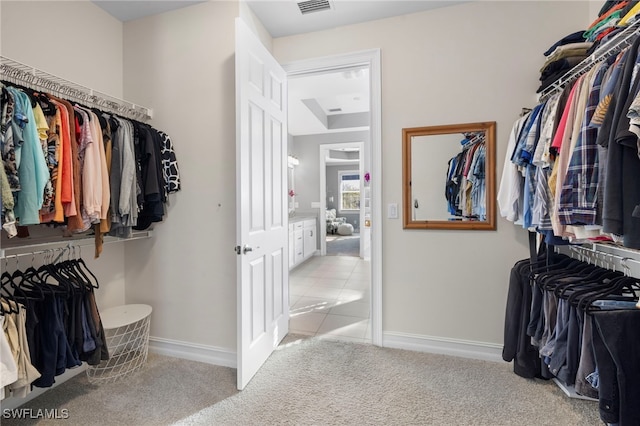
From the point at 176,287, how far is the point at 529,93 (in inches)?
115

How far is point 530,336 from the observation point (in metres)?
1.68

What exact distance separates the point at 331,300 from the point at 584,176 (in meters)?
2.70

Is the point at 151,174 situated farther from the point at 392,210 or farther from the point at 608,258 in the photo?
the point at 608,258

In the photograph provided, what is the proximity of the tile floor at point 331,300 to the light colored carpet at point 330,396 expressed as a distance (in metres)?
0.48

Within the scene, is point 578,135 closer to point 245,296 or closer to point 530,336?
point 530,336

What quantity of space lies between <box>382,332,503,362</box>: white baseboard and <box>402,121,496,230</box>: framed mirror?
0.86 metres

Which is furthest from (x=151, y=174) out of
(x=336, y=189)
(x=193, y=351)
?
(x=336, y=189)

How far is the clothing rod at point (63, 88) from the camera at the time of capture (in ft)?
4.83

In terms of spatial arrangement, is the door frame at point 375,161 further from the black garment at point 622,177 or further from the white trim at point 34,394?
the white trim at point 34,394

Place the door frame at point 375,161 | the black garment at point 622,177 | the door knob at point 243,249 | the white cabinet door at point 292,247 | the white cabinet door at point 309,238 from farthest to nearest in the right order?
the white cabinet door at point 309,238
the white cabinet door at point 292,247
the door frame at point 375,161
the door knob at point 243,249
the black garment at point 622,177

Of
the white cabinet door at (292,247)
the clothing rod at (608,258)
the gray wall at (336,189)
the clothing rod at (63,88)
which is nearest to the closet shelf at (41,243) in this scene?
the clothing rod at (63,88)

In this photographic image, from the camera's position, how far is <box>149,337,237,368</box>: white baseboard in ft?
6.81

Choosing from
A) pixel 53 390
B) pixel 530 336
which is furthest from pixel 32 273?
pixel 530 336

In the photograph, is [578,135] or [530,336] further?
[530,336]
